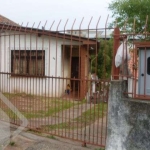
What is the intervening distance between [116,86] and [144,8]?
892 centimetres

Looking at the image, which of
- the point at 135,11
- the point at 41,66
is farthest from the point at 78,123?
the point at 135,11

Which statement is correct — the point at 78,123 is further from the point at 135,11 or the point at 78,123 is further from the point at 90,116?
the point at 135,11

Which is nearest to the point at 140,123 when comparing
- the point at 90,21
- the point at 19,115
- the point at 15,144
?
the point at 90,21

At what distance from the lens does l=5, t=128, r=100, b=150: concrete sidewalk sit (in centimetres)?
452

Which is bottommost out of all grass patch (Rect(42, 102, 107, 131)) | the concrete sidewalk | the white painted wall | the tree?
the concrete sidewalk

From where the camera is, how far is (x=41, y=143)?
4.71m

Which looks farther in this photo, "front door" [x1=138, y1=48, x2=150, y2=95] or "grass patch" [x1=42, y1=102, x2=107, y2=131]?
"grass patch" [x1=42, y1=102, x2=107, y2=131]

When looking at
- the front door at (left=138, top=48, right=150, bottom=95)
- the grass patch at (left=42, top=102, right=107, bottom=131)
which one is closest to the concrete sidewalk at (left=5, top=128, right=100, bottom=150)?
the grass patch at (left=42, top=102, right=107, bottom=131)

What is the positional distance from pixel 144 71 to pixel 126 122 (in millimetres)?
815

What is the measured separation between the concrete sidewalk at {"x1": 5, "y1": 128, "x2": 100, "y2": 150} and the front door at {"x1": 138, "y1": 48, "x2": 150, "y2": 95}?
1494mm

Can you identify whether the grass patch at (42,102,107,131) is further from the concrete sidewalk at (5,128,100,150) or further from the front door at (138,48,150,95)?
the front door at (138,48,150,95)

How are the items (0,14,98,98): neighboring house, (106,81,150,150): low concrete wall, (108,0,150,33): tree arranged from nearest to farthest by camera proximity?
(106,81,150,150): low concrete wall
(0,14,98,98): neighboring house
(108,0,150,33): tree

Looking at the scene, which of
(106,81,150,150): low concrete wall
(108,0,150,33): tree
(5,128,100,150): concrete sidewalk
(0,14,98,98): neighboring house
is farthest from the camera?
(108,0,150,33): tree

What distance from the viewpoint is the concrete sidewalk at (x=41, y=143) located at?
14.8 feet
